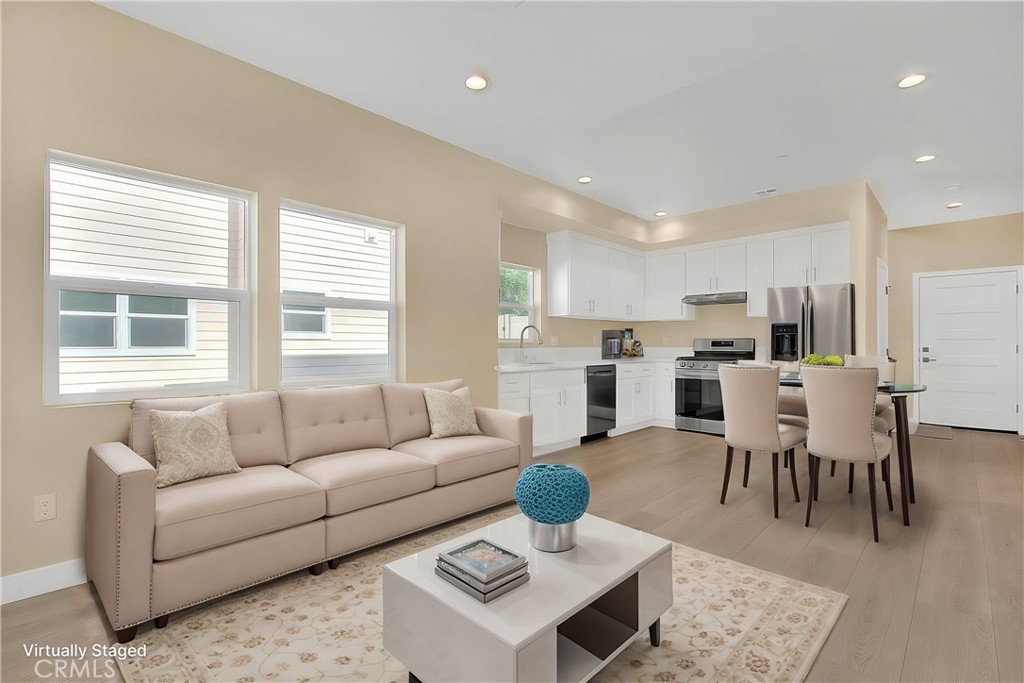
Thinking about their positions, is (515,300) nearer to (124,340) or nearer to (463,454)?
(463,454)

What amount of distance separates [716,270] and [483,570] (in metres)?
5.51

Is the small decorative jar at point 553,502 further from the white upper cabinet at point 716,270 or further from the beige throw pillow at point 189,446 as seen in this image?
the white upper cabinet at point 716,270

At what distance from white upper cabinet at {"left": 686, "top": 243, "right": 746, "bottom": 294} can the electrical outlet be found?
20.2 feet

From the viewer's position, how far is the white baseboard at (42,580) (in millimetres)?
2174

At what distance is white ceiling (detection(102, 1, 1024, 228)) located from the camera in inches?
95.8

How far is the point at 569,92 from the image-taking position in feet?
10.4

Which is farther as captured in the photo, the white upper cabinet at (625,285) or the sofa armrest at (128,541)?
the white upper cabinet at (625,285)

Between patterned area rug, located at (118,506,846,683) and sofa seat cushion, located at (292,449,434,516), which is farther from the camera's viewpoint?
sofa seat cushion, located at (292,449,434,516)

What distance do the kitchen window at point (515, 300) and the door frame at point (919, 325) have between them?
4.92 metres

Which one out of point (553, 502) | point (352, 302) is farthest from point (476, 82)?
point (553, 502)

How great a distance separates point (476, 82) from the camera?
119 inches

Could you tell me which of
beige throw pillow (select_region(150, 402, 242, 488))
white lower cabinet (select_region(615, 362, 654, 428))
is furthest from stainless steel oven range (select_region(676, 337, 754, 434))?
beige throw pillow (select_region(150, 402, 242, 488))

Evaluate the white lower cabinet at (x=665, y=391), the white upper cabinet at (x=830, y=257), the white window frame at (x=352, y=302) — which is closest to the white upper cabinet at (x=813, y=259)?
the white upper cabinet at (x=830, y=257)

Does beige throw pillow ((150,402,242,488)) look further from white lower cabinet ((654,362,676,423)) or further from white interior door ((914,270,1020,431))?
white interior door ((914,270,1020,431))
